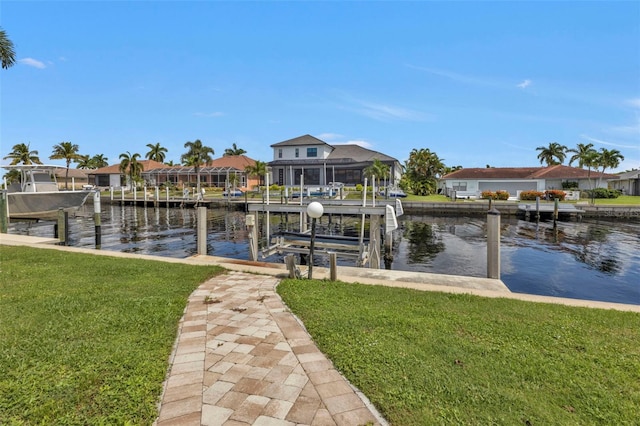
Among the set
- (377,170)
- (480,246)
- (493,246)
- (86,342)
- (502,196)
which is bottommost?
(480,246)

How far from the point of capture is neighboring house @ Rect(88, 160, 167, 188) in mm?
68062

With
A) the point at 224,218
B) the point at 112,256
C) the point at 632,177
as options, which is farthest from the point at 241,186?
the point at 632,177

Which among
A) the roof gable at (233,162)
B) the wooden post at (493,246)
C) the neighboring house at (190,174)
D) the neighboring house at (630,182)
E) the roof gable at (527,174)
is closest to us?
the wooden post at (493,246)

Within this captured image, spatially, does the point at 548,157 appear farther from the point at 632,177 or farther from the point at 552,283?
the point at 552,283

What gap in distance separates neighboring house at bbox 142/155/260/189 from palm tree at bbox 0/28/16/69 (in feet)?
144

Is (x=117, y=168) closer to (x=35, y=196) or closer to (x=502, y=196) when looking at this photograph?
(x=35, y=196)

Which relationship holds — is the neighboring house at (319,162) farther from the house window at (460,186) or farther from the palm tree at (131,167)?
the palm tree at (131,167)

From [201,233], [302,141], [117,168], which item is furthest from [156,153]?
[201,233]

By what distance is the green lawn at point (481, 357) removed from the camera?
3.09 meters

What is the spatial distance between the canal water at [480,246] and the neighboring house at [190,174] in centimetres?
2940

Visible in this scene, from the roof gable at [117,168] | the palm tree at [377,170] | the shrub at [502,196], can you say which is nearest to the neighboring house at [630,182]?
the shrub at [502,196]

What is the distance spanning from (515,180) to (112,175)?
2724 inches

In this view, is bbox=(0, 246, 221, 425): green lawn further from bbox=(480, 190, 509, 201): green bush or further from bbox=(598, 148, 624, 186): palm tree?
bbox=(598, 148, 624, 186): palm tree

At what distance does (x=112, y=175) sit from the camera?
225ft
